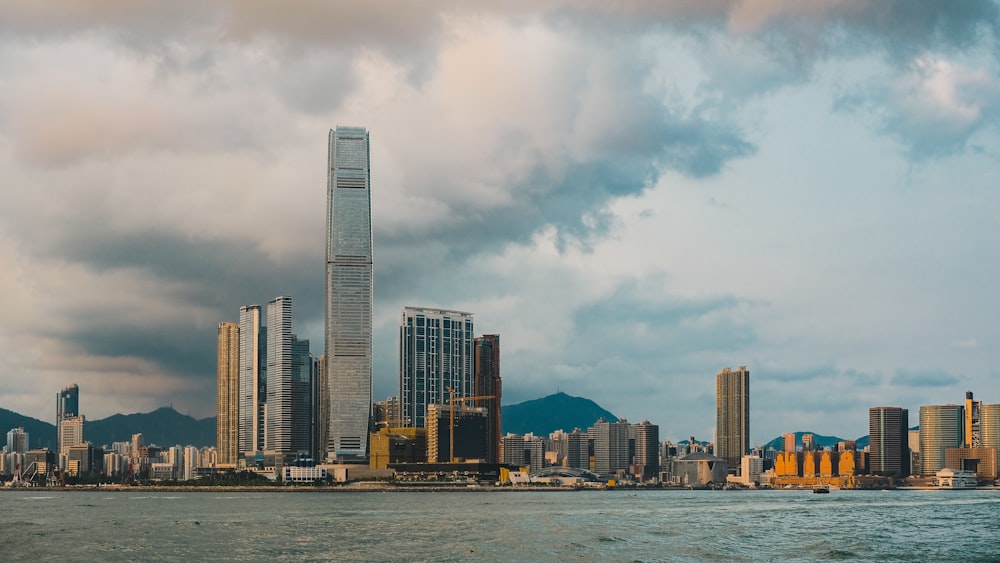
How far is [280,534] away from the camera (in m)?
129

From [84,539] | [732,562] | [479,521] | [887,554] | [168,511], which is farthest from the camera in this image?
[168,511]

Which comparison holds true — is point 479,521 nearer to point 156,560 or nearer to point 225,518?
point 225,518

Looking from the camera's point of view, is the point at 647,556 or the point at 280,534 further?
the point at 280,534

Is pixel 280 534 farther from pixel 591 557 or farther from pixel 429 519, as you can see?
pixel 591 557

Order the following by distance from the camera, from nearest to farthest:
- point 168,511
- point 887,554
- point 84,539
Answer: point 887,554 → point 84,539 → point 168,511

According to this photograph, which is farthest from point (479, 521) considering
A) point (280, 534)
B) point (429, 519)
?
point (280, 534)

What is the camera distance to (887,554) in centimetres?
10062

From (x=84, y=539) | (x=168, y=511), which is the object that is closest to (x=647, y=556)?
(x=84, y=539)

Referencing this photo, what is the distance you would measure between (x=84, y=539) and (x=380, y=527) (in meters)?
34.4

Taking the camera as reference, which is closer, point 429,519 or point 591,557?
point 591,557

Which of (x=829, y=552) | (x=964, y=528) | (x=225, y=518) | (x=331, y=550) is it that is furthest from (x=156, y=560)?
(x=964, y=528)

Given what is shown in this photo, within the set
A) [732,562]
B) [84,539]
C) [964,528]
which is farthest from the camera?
[964,528]

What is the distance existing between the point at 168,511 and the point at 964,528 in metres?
122

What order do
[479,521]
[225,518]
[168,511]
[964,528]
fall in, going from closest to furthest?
1. [964,528]
2. [479,521]
3. [225,518]
4. [168,511]
